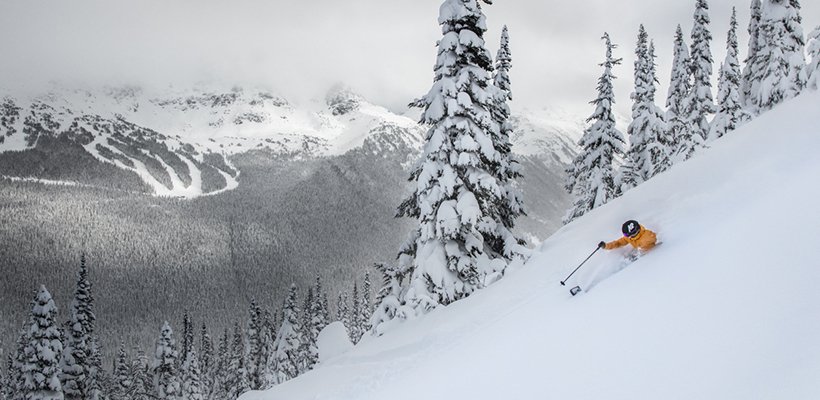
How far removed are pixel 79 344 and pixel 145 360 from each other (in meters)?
20.4

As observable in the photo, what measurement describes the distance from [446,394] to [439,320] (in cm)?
401

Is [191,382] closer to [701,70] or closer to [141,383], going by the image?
[141,383]

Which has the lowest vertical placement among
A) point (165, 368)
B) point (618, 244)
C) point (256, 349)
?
point (618, 244)

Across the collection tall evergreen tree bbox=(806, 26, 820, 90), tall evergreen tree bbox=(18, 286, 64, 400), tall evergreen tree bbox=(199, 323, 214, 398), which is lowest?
tall evergreen tree bbox=(806, 26, 820, 90)

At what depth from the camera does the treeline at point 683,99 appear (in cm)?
2058

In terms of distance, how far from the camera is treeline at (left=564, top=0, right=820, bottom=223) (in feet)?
67.5

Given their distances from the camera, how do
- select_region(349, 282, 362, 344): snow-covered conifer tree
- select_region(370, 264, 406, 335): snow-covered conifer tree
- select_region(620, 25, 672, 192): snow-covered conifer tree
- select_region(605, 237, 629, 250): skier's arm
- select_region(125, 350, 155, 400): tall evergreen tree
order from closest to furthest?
select_region(605, 237, 629, 250): skier's arm
select_region(370, 264, 406, 335): snow-covered conifer tree
select_region(620, 25, 672, 192): snow-covered conifer tree
select_region(125, 350, 155, 400): tall evergreen tree
select_region(349, 282, 362, 344): snow-covered conifer tree

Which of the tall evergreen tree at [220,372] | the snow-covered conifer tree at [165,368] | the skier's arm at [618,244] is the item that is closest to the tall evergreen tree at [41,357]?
the snow-covered conifer tree at [165,368]

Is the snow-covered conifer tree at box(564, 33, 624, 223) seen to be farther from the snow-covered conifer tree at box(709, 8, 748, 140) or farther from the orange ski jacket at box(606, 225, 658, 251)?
the orange ski jacket at box(606, 225, 658, 251)

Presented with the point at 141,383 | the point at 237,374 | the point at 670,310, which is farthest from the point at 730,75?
the point at 141,383

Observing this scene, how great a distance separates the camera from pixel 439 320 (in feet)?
33.8

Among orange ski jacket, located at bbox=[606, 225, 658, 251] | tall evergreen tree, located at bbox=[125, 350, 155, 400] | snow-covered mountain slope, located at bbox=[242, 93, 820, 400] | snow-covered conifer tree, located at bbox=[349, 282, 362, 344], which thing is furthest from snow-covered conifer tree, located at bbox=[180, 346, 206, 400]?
orange ski jacket, located at bbox=[606, 225, 658, 251]

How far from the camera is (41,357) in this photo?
29.4 m

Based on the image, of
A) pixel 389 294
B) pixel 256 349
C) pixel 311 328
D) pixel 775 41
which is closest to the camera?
pixel 389 294
